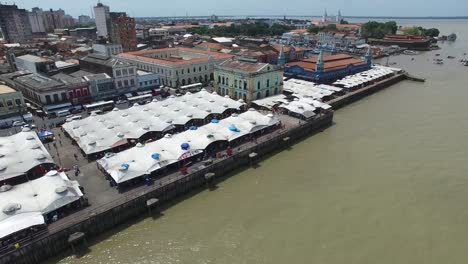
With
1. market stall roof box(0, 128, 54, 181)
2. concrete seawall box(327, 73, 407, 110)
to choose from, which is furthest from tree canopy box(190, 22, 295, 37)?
market stall roof box(0, 128, 54, 181)

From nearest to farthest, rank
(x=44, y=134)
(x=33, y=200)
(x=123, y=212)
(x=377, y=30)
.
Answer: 1. (x=33, y=200)
2. (x=123, y=212)
3. (x=44, y=134)
4. (x=377, y=30)

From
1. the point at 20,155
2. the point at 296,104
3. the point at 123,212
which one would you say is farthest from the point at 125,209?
the point at 296,104

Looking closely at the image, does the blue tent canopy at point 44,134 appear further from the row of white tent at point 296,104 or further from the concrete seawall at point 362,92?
the concrete seawall at point 362,92

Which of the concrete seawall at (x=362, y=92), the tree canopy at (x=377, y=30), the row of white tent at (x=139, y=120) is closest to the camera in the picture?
the row of white tent at (x=139, y=120)

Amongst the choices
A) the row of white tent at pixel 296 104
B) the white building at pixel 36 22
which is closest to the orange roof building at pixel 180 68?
the row of white tent at pixel 296 104

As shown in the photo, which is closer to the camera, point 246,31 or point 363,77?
point 363,77

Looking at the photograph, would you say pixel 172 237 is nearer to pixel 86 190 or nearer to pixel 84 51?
pixel 86 190

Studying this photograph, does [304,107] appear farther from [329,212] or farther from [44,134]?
[44,134]
